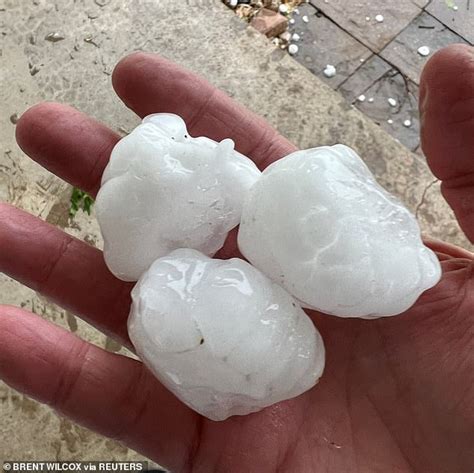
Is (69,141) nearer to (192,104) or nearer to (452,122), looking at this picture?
(192,104)

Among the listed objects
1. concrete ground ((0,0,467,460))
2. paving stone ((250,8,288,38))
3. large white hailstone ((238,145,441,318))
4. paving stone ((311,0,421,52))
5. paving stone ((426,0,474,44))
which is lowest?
concrete ground ((0,0,467,460))

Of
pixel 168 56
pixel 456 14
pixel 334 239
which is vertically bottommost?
pixel 168 56

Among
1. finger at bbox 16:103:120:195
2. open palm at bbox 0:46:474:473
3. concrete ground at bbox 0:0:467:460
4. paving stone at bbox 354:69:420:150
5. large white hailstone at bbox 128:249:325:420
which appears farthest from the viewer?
paving stone at bbox 354:69:420:150

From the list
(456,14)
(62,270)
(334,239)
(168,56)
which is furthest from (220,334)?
(456,14)

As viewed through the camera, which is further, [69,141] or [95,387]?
[69,141]

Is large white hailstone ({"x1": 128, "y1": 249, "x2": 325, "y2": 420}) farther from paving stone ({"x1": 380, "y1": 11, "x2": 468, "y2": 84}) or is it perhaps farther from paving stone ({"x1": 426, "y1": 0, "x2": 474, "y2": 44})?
paving stone ({"x1": 426, "y1": 0, "x2": 474, "y2": 44})

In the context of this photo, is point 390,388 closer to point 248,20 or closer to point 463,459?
point 463,459

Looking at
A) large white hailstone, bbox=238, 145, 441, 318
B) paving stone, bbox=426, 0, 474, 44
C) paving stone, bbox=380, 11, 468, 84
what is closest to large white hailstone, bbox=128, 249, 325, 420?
large white hailstone, bbox=238, 145, 441, 318

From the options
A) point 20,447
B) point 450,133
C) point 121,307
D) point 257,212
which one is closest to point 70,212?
point 20,447
